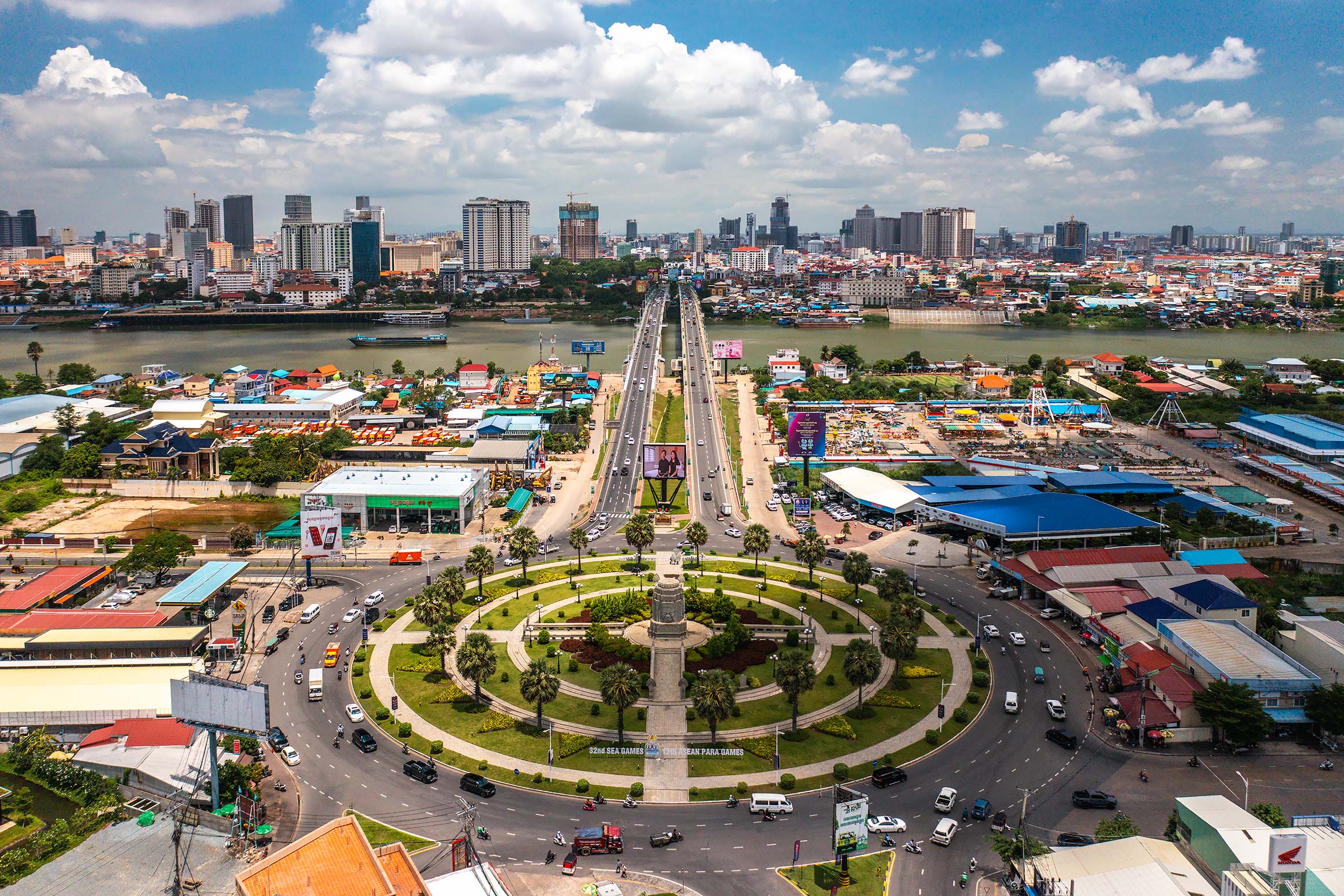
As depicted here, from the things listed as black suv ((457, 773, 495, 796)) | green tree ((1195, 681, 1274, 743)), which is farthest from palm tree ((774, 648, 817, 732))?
green tree ((1195, 681, 1274, 743))

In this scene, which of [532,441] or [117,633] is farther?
[532,441]

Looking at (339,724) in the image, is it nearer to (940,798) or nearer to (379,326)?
(940,798)

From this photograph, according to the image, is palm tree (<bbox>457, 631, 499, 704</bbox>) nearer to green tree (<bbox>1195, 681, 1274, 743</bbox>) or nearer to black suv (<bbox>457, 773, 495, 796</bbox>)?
black suv (<bbox>457, 773, 495, 796</bbox>)

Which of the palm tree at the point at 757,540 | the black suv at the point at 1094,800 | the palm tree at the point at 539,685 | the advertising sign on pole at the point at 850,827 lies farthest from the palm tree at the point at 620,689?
the palm tree at the point at 757,540

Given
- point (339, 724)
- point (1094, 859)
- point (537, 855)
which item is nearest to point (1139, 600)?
point (1094, 859)

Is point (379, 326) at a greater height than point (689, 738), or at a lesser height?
greater

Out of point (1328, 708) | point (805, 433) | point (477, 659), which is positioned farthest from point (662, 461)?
point (1328, 708)
